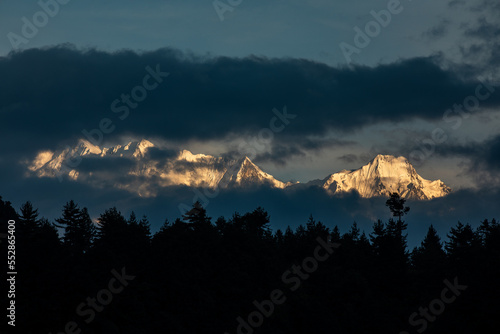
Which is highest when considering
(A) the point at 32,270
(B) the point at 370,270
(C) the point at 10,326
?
(B) the point at 370,270

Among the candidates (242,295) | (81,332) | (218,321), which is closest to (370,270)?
(242,295)

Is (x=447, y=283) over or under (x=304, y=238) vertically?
under

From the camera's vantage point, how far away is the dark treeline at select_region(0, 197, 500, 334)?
335 ft

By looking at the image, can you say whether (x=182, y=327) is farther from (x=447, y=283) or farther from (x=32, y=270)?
(x=447, y=283)

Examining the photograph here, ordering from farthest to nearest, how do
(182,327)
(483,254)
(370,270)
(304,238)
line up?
1. (304,238)
2. (370,270)
3. (483,254)
4. (182,327)

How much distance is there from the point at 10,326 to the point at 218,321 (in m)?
33.7

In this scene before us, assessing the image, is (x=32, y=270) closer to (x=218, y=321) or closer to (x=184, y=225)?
(x=218, y=321)

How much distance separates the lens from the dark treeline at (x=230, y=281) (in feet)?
335

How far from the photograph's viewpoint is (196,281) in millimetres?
123312

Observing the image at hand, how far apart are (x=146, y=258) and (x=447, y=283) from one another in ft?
167

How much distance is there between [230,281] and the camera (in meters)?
128

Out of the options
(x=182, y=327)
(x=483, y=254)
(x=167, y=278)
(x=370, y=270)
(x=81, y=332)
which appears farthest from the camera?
(x=370, y=270)

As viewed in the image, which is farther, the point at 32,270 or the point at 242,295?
the point at 242,295

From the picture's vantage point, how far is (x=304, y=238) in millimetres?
154875
